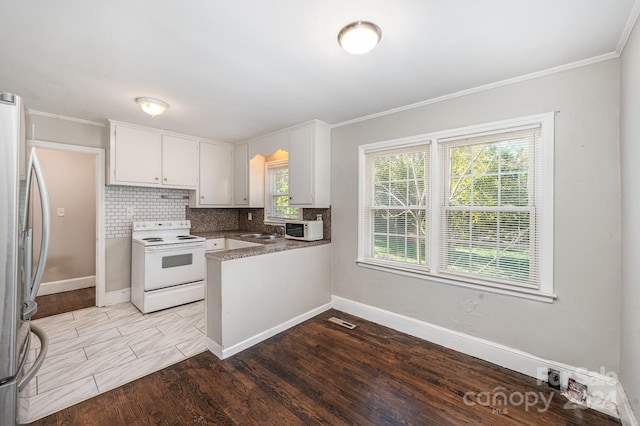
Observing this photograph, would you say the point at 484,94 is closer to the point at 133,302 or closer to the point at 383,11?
the point at 383,11

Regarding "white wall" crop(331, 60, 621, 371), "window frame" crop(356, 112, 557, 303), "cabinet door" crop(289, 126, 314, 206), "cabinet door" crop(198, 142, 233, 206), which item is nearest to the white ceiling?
"white wall" crop(331, 60, 621, 371)

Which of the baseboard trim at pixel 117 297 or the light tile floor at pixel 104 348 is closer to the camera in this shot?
the light tile floor at pixel 104 348

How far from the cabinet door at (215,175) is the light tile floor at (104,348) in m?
1.64

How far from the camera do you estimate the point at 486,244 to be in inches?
97.7

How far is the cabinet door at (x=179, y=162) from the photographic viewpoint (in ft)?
12.7

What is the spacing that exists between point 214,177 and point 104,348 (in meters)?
2.61

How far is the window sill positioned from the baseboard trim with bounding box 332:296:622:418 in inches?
17.7

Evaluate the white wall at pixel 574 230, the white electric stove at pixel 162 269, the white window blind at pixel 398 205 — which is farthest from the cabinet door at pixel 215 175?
the white wall at pixel 574 230

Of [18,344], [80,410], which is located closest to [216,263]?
[80,410]

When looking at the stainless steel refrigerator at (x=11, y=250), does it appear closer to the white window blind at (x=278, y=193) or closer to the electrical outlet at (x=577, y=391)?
the electrical outlet at (x=577, y=391)

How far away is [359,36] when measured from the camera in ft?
5.36

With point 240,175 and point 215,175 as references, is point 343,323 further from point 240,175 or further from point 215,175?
point 215,175

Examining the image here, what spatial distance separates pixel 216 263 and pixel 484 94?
109 inches

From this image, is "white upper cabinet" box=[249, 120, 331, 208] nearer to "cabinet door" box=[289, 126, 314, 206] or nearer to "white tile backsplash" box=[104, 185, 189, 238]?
"cabinet door" box=[289, 126, 314, 206]
